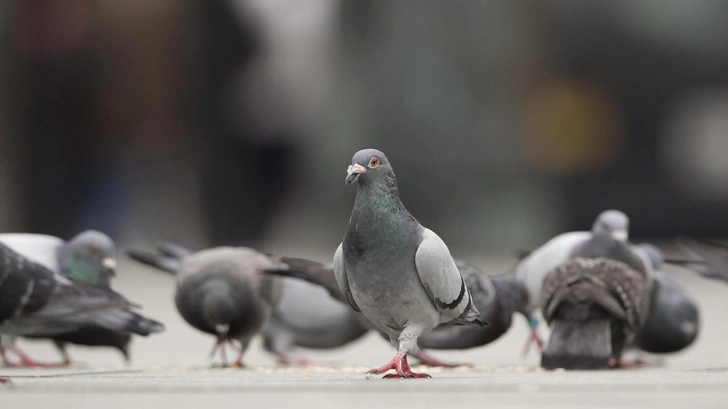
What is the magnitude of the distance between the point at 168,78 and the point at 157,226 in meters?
1.97

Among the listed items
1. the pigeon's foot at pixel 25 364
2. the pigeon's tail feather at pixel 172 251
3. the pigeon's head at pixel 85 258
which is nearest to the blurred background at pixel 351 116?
the pigeon's tail feather at pixel 172 251

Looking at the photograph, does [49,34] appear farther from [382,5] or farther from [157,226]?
[382,5]

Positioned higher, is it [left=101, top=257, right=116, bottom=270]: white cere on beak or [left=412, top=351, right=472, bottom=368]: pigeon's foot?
[left=101, top=257, right=116, bottom=270]: white cere on beak

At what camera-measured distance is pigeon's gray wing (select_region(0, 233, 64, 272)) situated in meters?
7.38

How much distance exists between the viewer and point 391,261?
4.80 m

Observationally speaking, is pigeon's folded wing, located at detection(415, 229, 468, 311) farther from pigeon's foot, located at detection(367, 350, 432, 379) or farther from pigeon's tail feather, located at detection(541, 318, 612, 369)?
pigeon's tail feather, located at detection(541, 318, 612, 369)

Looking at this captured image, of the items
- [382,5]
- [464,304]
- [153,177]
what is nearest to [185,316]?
[464,304]

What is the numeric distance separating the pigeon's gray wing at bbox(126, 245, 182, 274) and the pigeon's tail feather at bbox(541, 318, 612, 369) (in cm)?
270

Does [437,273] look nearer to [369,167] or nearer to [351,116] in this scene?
[369,167]

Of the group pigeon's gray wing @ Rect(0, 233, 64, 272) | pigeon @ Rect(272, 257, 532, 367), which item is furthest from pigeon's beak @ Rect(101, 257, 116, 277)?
pigeon @ Rect(272, 257, 532, 367)

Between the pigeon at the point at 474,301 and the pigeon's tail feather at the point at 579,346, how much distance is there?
1.54 ft

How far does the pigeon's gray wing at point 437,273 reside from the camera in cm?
482

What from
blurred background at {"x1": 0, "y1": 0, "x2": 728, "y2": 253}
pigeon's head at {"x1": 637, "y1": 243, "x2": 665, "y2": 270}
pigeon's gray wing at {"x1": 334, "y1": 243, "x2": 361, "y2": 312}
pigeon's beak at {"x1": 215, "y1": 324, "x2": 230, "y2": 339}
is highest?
blurred background at {"x1": 0, "y1": 0, "x2": 728, "y2": 253}

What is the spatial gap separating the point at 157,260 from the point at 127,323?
1302 millimetres
